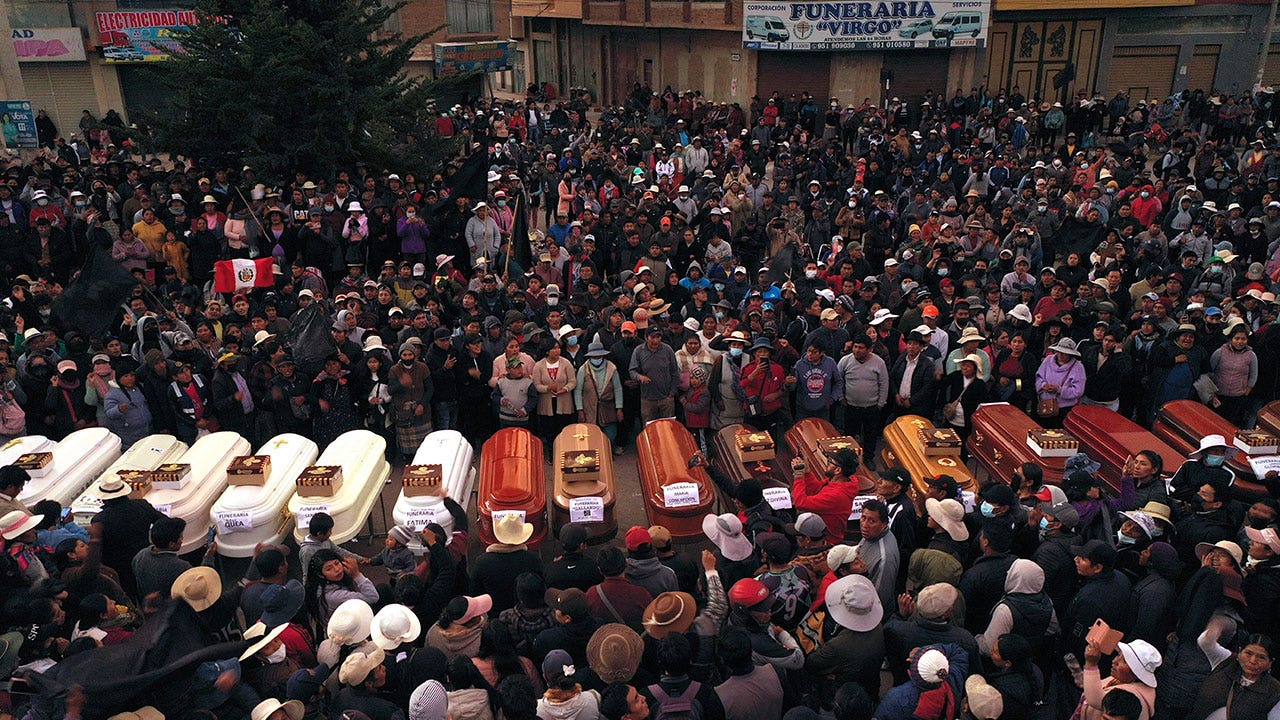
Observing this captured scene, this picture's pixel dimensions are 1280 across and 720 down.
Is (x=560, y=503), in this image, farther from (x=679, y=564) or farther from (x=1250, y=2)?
(x=1250, y=2)

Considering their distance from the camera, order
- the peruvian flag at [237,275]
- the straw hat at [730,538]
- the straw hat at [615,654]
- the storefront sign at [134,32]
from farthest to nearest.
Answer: the storefront sign at [134,32] < the peruvian flag at [237,275] < the straw hat at [730,538] < the straw hat at [615,654]

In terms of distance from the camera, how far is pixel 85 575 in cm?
513

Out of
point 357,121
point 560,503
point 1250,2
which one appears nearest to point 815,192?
point 357,121

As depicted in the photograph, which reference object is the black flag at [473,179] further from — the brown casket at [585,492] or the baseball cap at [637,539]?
the baseball cap at [637,539]

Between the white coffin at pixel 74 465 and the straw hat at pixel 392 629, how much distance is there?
3469 millimetres

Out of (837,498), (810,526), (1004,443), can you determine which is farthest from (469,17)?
(810,526)

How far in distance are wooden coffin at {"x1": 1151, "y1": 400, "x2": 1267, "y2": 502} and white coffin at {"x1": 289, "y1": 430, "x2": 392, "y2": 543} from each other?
6.10 meters

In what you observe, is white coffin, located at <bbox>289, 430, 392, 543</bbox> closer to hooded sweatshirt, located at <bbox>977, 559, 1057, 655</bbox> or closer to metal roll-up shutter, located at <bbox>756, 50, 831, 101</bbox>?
hooded sweatshirt, located at <bbox>977, 559, 1057, 655</bbox>

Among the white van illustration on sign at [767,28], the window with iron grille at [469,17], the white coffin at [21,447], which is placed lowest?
the white coffin at [21,447]

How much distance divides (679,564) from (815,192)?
393 inches

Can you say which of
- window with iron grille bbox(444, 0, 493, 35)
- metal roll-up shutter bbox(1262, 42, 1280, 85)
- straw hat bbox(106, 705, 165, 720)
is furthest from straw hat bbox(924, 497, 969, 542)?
window with iron grille bbox(444, 0, 493, 35)

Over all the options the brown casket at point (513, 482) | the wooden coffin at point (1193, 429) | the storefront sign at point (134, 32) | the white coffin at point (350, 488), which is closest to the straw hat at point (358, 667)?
the brown casket at point (513, 482)

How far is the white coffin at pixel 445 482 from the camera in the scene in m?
6.09

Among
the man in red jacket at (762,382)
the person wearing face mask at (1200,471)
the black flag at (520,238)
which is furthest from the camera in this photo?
the black flag at (520,238)
